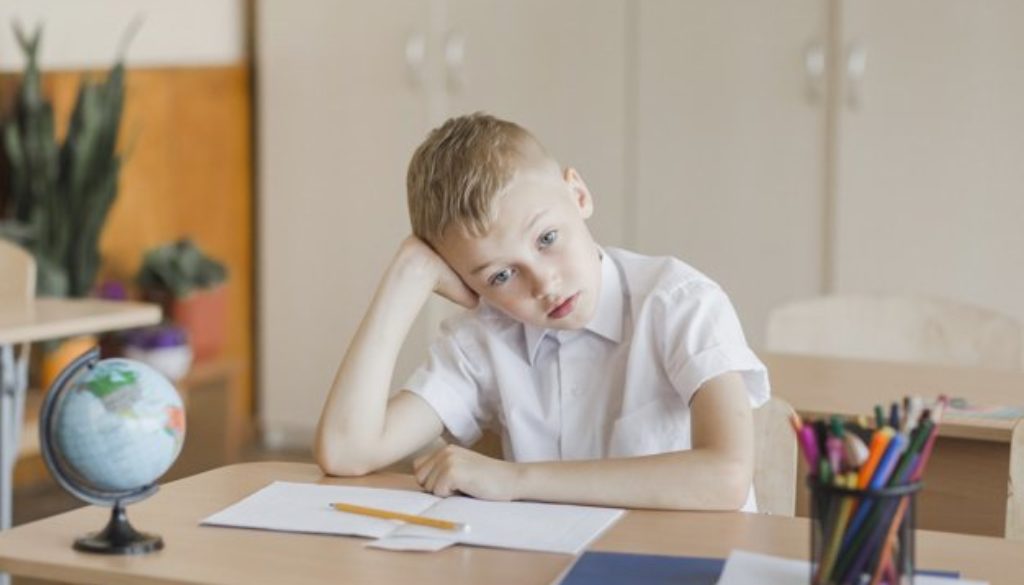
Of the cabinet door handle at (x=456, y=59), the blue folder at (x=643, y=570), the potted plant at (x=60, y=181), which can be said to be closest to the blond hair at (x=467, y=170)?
the blue folder at (x=643, y=570)

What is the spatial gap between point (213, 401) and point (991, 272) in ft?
7.53

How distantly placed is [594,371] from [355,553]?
568mm

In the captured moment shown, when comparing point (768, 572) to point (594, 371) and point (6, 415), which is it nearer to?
point (594, 371)

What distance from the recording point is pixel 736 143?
4973 millimetres

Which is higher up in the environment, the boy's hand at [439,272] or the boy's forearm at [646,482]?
the boy's hand at [439,272]

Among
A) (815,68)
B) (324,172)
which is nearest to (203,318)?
(324,172)

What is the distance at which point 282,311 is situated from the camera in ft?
18.8

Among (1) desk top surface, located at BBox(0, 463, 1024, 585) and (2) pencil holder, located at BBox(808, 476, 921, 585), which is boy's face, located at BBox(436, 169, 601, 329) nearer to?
(1) desk top surface, located at BBox(0, 463, 1024, 585)

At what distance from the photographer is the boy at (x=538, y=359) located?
1.99m

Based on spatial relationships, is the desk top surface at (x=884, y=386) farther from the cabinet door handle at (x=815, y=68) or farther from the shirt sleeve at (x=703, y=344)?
the cabinet door handle at (x=815, y=68)

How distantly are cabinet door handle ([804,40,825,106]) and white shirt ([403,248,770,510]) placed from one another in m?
2.69

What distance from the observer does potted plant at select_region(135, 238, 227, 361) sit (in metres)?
5.15

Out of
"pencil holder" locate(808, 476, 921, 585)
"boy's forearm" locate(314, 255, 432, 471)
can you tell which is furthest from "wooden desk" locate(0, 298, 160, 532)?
"pencil holder" locate(808, 476, 921, 585)

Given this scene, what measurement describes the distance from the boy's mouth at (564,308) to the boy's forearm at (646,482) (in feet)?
0.65
